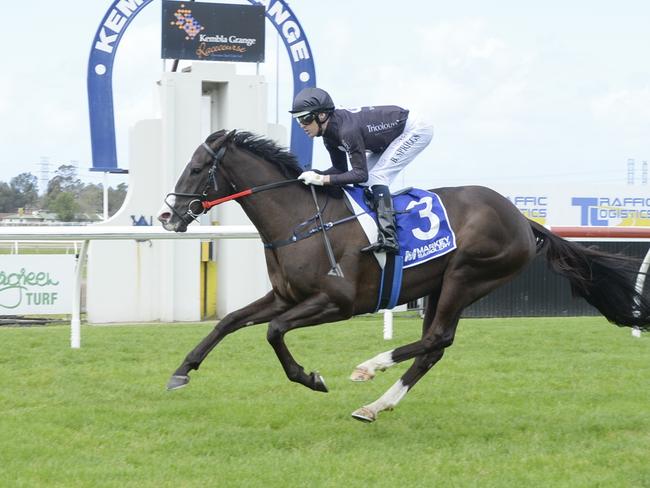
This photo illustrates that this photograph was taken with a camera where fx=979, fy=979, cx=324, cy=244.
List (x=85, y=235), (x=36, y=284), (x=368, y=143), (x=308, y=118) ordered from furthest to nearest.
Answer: (x=36, y=284) < (x=85, y=235) < (x=368, y=143) < (x=308, y=118)

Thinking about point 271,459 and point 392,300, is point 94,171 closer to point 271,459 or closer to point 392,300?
point 392,300

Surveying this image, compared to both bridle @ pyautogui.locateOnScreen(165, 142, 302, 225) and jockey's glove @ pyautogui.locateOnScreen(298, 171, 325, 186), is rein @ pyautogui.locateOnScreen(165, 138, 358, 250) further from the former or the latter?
jockey's glove @ pyautogui.locateOnScreen(298, 171, 325, 186)

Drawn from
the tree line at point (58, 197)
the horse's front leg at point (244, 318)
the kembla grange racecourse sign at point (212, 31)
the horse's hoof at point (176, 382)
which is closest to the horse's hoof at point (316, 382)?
the horse's front leg at point (244, 318)

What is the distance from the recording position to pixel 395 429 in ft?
17.3

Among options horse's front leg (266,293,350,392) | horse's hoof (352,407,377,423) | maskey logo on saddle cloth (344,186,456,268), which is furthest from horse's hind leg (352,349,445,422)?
maskey logo on saddle cloth (344,186,456,268)

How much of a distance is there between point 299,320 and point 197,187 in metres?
0.93

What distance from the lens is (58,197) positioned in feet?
133

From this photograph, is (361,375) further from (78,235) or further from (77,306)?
(78,235)

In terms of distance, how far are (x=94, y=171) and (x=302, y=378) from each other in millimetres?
8644

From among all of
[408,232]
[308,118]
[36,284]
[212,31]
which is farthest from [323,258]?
[212,31]

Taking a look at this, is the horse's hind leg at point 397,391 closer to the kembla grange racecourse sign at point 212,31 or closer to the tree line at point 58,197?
the kembla grange racecourse sign at point 212,31

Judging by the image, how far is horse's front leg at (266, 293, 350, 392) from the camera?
17.0ft

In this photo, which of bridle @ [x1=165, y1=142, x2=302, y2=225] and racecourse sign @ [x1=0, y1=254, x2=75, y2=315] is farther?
racecourse sign @ [x1=0, y1=254, x2=75, y2=315]

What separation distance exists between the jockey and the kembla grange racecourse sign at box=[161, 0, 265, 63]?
7.98 meters
